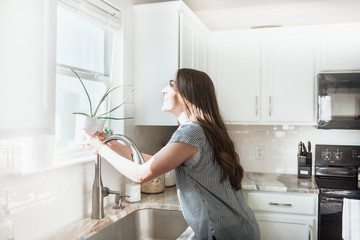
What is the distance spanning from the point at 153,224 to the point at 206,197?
0.71 meters

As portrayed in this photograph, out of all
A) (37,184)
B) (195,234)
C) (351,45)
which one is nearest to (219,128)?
(195,234)

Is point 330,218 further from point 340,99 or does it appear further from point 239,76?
point 239,76

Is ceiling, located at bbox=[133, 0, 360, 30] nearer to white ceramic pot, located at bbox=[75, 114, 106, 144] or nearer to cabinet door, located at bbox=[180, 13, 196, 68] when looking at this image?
cabinet door, located at bbox=[180, 13, 196, 68]

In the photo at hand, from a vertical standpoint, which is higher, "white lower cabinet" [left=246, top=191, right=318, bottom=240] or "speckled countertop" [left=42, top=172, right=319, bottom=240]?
"speckled countertop" [left=42, top=172, right=319, bottom=240]

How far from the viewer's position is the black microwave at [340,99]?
2.54 meters

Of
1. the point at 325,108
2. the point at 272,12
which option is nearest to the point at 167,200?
the point at 325,108

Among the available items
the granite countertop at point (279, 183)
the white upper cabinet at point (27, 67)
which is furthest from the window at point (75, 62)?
the granite countertop at point (279, 183)

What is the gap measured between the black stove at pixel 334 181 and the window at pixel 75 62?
1649mm

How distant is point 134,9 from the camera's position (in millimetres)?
2328

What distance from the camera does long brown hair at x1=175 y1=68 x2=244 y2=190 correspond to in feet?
4.83

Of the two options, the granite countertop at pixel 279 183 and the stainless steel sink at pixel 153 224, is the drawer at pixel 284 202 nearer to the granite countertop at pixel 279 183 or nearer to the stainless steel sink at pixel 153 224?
the granite countertop at pixel 279 183

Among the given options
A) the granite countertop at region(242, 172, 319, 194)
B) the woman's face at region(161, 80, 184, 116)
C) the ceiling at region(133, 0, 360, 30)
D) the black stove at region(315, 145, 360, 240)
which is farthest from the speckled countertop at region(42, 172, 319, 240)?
the ceiling at region(133, 0, 360, 30)

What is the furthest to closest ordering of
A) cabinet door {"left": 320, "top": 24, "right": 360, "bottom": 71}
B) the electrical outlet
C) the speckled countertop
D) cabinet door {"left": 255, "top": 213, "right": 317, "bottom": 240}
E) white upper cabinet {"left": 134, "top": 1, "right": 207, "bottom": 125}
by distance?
the electrical outlet → cabinet door {"left": 320, "top": 24, "right": 360, "bottom": 71} → cabinet door {"left": 255, "top": 213, "right": 317, "bottom": 240} → white upper cabinet {"left": 134, "top": 1, "right": 207, "bottom": 125} → the speckled countertop

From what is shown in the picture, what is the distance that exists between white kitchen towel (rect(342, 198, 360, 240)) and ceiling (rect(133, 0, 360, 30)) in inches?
61.4
